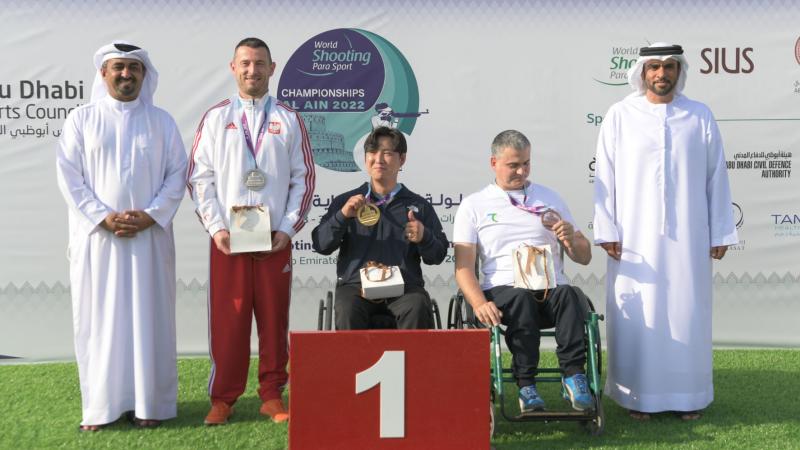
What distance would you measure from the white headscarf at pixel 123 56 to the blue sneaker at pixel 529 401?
239cm

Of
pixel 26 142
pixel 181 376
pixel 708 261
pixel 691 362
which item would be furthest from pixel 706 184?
pixel 26 142

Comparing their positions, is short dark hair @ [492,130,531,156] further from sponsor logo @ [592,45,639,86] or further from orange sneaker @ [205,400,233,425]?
sponsor logo @ [592,45,639,86]

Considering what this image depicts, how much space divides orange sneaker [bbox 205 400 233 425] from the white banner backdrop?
2.01 m

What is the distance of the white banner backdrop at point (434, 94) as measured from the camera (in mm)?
6305

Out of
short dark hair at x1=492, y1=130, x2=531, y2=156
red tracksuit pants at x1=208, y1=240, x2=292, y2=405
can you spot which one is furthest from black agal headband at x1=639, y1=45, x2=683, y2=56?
red tracksuit pants at x1=208, y1=240, x2=292, y2=405

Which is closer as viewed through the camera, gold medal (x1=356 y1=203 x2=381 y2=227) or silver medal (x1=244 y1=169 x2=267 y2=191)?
gold medal (x1=356 y1=203 x2=381 y2=227)

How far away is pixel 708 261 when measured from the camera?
4.52 m

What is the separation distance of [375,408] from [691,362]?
176cm


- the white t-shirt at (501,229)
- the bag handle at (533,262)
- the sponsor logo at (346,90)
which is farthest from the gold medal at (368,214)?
the sponsor logo at (346,90)

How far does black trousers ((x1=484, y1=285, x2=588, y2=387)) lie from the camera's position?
13.6 feet

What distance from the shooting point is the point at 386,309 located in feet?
14.2

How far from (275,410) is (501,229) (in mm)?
1477

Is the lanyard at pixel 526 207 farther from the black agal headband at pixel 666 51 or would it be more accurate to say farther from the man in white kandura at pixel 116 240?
the man in white kandura at pixel 116 240

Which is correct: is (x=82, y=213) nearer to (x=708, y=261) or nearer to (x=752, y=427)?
(x=708, y=261)
